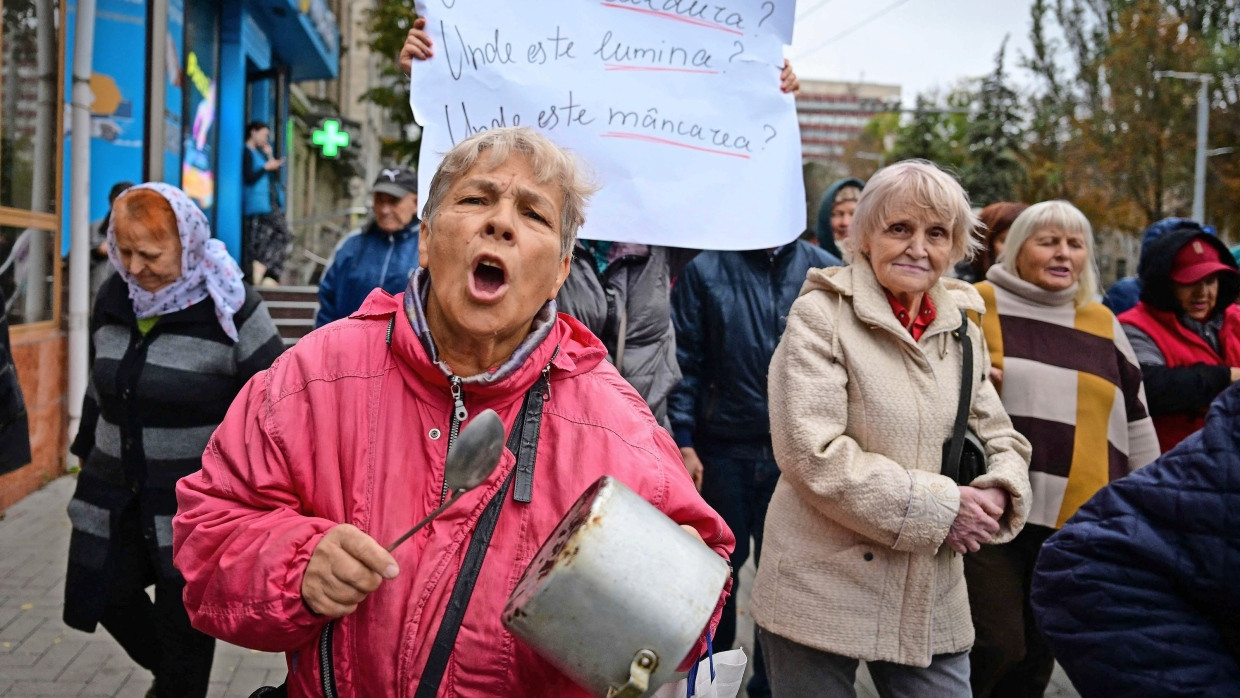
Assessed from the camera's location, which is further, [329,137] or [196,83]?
[329,137]

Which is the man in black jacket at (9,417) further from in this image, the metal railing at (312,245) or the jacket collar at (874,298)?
the metal railing at (312,245)

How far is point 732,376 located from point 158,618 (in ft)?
6.94

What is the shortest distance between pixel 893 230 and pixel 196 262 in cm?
217

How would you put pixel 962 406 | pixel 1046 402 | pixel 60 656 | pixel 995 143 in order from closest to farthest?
pixel 962 406, pixel 1046 402, pixel 60 656, pixel 995 143

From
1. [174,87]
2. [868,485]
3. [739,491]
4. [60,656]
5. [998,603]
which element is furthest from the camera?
[174,87]

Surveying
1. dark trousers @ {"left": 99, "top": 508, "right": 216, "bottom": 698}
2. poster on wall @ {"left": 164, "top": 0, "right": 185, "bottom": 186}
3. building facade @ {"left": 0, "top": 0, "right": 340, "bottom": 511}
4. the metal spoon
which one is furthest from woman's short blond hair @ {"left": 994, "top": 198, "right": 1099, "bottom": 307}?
poster on wall @ {"left": 164, "top": 0, "right": 185, "bottom": 186}

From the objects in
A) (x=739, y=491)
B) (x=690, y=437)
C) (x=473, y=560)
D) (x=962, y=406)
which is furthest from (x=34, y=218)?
(x=473, y=560)

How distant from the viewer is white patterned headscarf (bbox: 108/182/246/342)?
3314mm

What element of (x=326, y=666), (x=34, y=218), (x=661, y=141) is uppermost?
(x=661, y=141)

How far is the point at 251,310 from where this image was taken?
347 centimetres

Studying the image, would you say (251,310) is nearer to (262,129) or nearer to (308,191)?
(262,129)

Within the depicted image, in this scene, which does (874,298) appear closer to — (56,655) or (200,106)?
(56,655)

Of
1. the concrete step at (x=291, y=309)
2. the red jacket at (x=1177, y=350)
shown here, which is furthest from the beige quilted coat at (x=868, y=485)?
the concrete step at (x=291, y=309)

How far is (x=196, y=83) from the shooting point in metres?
13.1
